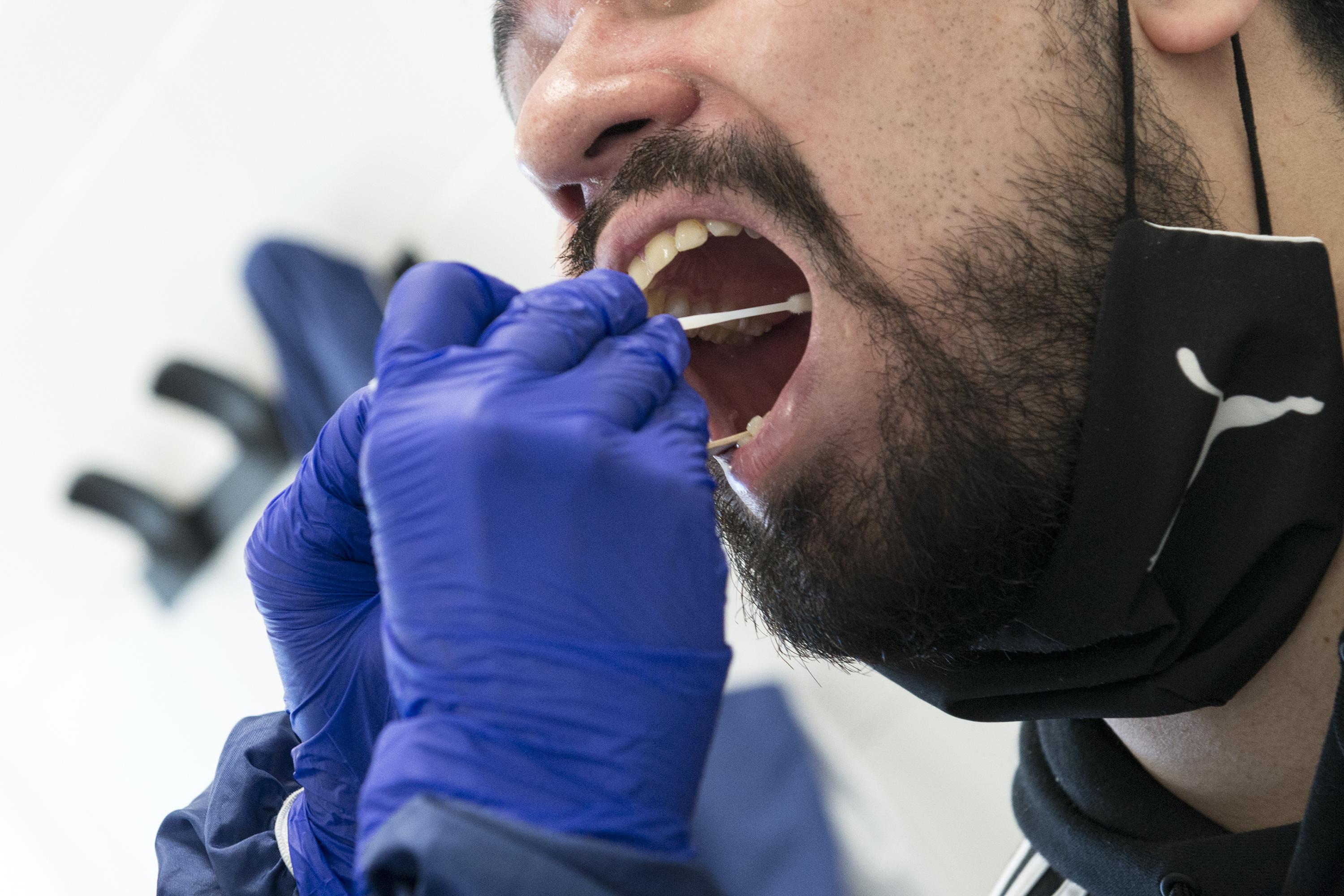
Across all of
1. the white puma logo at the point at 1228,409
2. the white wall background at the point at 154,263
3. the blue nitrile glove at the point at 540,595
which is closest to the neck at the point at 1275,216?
the white puma logo at the point at 1228,409

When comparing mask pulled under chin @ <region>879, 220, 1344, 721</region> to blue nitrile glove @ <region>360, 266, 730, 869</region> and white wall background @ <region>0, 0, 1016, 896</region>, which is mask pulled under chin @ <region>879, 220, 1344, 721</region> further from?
white wall background @ <region>0, 0, 1016, 896</region>

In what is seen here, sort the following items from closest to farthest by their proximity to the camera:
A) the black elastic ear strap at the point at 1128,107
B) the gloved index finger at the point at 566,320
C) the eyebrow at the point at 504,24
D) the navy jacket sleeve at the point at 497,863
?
1. the navy jacket sleeve at the point at 497,863
2. the gloved index finger at the point at 566,320
3. the black elastic ear strap at the point at 1128,107
4. the eyebrow at the point at 504,24

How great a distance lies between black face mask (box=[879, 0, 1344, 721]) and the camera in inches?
28.9

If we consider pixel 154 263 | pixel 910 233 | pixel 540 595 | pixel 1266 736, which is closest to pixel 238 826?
pixel 540 595

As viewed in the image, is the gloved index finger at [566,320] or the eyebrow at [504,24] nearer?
the gloved index finger at [566,320]

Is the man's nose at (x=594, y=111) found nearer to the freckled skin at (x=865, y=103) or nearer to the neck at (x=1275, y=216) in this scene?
the freckled skin at (x=865, y=103)

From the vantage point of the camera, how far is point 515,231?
2117 mm

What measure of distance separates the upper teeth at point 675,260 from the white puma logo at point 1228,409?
13.8 inches

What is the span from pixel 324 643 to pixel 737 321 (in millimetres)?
519

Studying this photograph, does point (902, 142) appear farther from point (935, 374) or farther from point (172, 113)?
point (172, 113)

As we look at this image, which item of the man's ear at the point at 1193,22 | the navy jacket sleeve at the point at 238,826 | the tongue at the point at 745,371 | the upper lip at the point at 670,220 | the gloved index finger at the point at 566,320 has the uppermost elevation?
the man's ear at the point at 1193,22

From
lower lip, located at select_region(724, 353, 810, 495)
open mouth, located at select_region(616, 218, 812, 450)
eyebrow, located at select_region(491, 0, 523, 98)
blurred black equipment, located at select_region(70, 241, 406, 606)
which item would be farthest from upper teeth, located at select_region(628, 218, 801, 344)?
blurred black equipment, located at select_region(70, 241, 406, 606)

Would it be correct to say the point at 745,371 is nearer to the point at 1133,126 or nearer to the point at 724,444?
the point at 724,444

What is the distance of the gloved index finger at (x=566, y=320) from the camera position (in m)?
0.66
